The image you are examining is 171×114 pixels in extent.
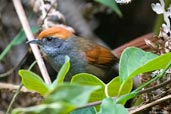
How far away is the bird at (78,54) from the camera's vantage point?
118 inches

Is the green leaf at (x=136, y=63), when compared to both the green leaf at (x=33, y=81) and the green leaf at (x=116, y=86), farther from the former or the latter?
the green leaf at (x=33, y=81)

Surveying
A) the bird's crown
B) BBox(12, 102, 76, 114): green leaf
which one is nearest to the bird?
the bird's crown

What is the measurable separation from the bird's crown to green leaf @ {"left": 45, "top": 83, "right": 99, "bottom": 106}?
190 cm

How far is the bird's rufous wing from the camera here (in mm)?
3166

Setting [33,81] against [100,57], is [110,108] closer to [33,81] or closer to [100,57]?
[33,81]

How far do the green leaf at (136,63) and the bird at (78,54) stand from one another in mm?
1572

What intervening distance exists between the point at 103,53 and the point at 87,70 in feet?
0.61

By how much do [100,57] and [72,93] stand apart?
92.3 inches

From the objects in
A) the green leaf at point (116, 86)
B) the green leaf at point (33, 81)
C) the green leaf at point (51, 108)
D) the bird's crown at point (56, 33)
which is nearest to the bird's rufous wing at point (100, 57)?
the bird's crown at point (56, 33)

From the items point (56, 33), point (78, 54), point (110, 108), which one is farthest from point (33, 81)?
point (78, 54)

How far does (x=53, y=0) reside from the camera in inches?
114

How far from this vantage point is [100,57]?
321 cm

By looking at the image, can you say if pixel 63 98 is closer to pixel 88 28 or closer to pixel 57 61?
pixel 57 61

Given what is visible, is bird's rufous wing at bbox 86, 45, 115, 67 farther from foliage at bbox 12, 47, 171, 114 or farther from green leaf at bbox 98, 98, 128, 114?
green leaf at bbox 98, 98, 128, 114
